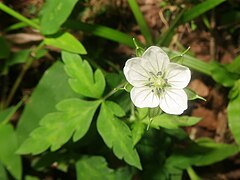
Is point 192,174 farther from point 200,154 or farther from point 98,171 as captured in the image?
point 98,171

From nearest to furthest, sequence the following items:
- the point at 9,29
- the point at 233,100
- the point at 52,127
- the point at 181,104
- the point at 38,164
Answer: the point at 181,104 < the point at 52,127 < the point at 233,100 < the point at 38,164 < the point at 9,29

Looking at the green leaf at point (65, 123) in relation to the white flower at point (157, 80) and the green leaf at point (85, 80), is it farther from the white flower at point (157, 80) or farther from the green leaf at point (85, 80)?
the white flower at point (157, 80)

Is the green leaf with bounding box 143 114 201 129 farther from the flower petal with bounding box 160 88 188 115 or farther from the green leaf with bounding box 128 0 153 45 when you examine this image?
the green leaf with bounding box 128 0 153 45

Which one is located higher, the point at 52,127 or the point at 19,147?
the point at 52,127

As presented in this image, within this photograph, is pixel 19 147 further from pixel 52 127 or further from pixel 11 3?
pixel 11 3

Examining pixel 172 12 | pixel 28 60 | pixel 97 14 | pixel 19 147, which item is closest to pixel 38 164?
pixel 19 147

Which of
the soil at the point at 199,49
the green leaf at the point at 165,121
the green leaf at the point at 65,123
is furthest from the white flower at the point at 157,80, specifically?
the soil at the point at 199,49

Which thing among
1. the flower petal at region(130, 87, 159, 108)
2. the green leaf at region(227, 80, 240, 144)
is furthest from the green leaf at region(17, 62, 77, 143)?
the green leaf at region(227, 80, 240, 144)
